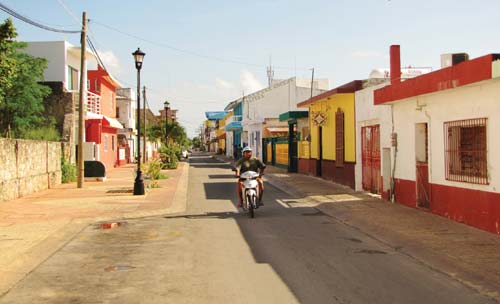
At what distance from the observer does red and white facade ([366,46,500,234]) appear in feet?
34.9

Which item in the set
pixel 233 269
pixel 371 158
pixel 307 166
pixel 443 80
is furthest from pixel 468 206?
pixel 307 166

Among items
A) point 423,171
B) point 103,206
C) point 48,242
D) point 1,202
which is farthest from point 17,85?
point 423,171

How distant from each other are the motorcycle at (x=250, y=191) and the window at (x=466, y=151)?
4.38m

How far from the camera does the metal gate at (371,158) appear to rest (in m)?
18.3

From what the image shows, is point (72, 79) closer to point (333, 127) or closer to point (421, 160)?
point (333, 127)

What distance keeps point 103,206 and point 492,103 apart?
1077cm

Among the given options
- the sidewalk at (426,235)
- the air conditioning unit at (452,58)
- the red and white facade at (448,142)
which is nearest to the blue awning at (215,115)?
the sidewalk at (426,235)

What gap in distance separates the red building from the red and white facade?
1999cm

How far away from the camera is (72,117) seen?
29297mm

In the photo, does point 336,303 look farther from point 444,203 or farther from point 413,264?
point 444,203

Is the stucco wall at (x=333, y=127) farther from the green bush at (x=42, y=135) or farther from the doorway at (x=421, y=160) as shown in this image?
the green bush at (x=42, y=135)

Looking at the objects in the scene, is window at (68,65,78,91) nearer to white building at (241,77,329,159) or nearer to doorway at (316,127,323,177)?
doorway at (316,127,323,177)

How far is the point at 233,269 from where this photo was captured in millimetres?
7938

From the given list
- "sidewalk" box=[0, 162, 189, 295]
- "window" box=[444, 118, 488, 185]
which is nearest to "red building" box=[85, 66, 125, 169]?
"sidewalk" box=[0, 162, 189, 295]
